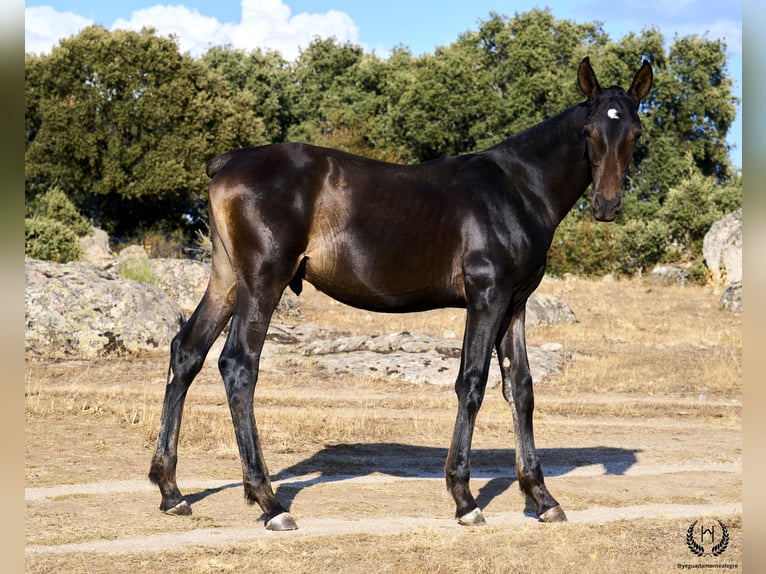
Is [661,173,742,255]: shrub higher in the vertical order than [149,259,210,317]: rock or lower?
higher

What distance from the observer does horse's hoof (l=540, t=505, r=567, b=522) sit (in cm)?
734

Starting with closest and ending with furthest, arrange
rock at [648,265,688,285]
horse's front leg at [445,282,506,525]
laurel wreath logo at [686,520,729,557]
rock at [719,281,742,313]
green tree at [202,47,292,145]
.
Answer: laurel wreath logo at [686,520,729,557], horse's front leg at [445,282,506,525], rock at [719,281,742,313], rock at [648,265,688,285], green tree at [202,47,292,145]

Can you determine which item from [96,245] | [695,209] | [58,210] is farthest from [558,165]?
[695,209]

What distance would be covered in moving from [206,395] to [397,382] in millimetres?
3169

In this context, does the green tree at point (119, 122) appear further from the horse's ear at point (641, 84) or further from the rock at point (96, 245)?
the horse's ear at point (641, 84)

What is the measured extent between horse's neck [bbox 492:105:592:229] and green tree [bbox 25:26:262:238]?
1480 inches

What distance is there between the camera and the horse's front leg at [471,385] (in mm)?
7234

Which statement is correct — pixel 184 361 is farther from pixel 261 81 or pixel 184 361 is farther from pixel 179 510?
pixel 261 81

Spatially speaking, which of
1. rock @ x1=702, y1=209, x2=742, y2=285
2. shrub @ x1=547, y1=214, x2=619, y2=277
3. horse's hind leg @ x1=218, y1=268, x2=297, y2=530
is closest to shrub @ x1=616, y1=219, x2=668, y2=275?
shrub @ x1=547, y1=214, x2=619, y2=277

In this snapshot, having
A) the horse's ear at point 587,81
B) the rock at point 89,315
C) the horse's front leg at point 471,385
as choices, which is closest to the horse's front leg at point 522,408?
the horse's front leg at point 471,385

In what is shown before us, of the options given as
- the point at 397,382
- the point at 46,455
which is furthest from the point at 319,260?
the point at 397,382

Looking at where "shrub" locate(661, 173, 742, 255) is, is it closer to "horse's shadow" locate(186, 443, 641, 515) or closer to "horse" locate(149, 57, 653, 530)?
"horse's shadow" locate(186, 443, 641, 515)

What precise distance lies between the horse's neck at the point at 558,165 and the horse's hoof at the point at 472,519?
2.33 metres

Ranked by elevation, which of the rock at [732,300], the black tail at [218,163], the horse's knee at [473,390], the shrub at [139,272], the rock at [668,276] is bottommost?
the horse's knee at [473,390]
